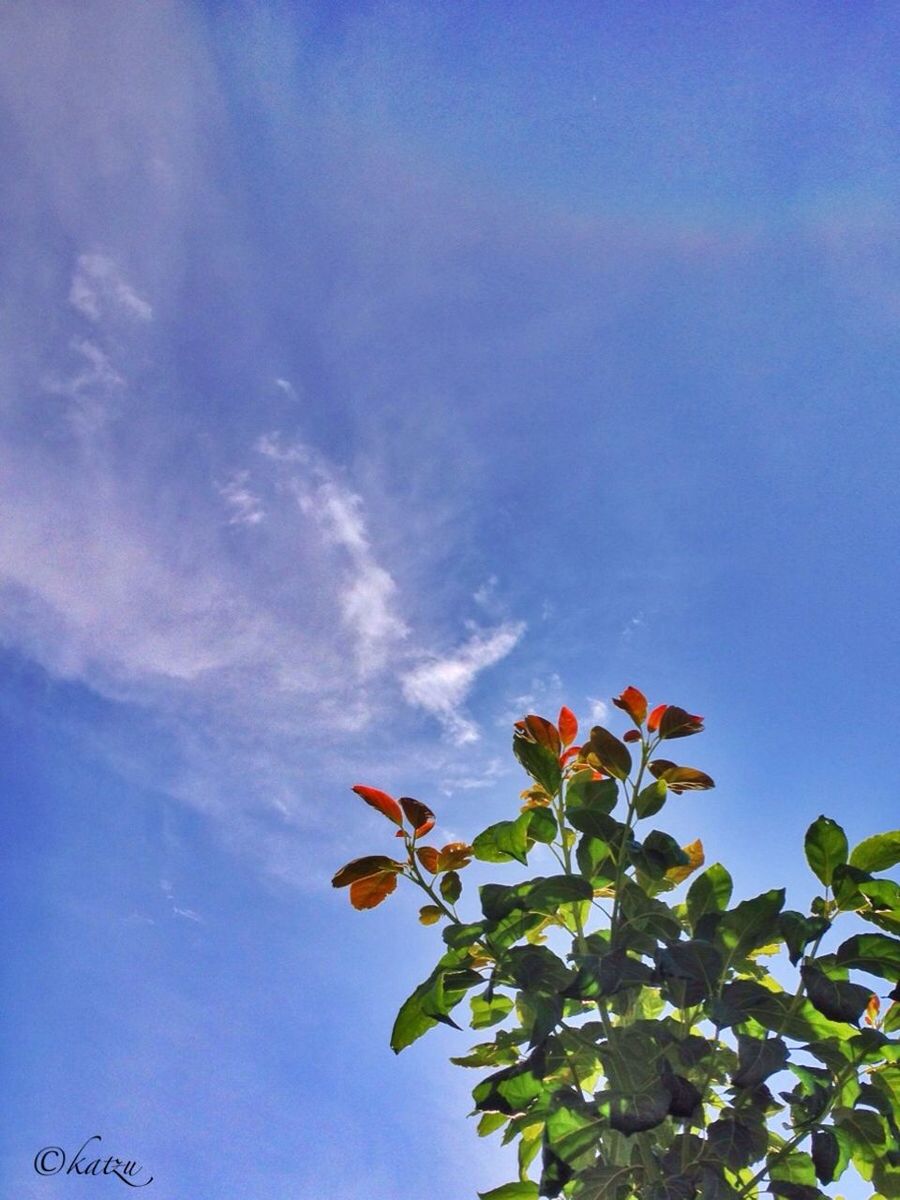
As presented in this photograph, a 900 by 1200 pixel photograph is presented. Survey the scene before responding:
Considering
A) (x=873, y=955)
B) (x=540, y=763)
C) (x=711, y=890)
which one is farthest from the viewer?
(x=540, y=763)

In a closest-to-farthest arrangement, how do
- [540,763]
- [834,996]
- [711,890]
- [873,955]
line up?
[834,996] < [873,955] < [711,890] < [540,763]

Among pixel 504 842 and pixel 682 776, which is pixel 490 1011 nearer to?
pixel 504 842

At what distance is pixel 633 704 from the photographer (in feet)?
5.98

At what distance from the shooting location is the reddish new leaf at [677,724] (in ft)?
5.76

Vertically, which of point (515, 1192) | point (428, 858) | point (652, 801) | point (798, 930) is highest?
point (652, 801)

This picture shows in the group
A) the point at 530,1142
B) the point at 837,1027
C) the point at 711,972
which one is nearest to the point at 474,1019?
the point at 530,1142

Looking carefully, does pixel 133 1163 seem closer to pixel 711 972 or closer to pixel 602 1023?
pixel 602 1023

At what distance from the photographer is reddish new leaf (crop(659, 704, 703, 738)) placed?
176 cm

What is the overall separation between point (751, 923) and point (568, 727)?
0.60m

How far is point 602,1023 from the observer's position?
1583 millimetres

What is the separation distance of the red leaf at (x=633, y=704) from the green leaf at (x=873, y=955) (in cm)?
62

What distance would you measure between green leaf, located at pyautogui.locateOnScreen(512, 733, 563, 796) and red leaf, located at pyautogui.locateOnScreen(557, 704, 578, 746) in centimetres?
13

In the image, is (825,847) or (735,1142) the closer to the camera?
(735,1142)

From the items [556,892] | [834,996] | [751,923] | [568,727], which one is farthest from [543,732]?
[834,996]
